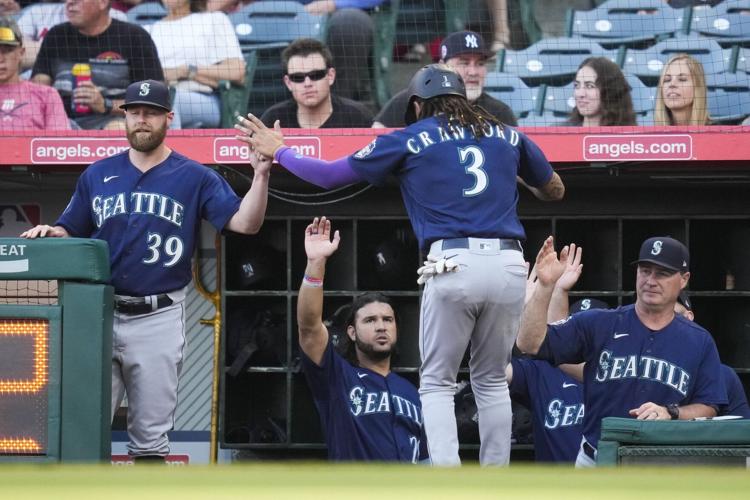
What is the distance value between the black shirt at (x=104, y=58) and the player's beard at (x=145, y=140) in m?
2.83

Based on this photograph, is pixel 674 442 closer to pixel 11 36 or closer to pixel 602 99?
pixel 602 99

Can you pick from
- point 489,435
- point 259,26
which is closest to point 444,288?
point 489,435

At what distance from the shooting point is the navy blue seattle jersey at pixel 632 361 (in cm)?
466

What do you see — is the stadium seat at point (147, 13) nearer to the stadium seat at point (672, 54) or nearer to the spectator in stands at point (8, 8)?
the spectator in stands at point (8, 8)

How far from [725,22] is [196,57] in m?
3.57

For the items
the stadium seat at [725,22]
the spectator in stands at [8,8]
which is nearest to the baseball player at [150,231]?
the spectator in stands at [8,8]

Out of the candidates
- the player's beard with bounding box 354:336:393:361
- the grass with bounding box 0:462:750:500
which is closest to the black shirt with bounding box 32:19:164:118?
the player's beard with bounding box 354:336:393:361

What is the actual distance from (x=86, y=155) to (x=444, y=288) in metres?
3.07

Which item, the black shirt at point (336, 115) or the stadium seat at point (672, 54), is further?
the stadium seat at point (672, 54)

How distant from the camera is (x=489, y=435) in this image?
4.20 metres

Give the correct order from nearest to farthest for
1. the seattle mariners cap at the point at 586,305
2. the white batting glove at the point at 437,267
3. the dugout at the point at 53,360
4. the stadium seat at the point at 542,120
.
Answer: the dugout at the point at 53,360, the white batting glove at the point at 437,267, the seattle mariners cap at the point at 586,305, the stadium seat at the point at 542,120

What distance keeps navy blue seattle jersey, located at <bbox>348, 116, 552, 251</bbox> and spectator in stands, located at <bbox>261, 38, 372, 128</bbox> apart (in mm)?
2758

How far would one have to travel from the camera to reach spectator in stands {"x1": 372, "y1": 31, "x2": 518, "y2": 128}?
6797 millimetres

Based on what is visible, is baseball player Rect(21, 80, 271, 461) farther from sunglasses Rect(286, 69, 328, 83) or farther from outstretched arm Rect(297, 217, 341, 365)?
sunglasses Rect(286, 69, 328, 83)
